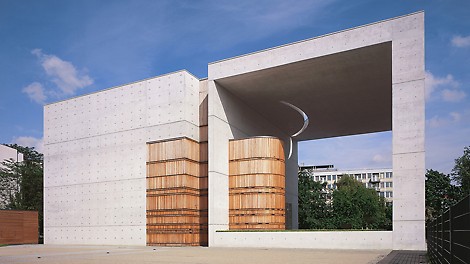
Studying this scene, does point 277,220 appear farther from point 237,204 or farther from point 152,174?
point 152,174

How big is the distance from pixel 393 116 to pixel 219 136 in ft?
32.1

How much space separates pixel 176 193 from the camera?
2484 cm

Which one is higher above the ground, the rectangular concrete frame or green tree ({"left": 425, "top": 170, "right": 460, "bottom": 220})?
the rectangular concrete frame

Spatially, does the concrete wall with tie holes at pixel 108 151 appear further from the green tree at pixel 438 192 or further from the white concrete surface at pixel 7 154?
the green tree at pixel 438 192

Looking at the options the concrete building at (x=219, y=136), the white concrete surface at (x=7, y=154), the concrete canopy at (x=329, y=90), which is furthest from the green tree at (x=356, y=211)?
the white concrete surface at (x=7, y=154)

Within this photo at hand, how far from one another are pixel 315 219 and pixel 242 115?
26.2 meters

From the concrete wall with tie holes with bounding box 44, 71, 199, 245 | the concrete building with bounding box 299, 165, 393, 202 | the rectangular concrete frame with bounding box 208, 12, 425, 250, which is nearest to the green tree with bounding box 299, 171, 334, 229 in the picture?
the rectangular concrete frame with bounding box 208, 12, 425, 250

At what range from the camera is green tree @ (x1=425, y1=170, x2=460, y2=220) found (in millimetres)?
47969

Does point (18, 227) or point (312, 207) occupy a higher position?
point (18, 227)

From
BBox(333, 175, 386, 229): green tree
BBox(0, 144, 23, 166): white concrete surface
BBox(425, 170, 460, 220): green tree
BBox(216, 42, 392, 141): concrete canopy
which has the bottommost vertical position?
BBox(333, 175, 386, 229): green tree

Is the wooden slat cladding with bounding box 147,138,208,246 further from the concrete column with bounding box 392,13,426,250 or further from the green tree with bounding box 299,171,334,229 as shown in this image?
the green tree with bounding box 299,171,334,229

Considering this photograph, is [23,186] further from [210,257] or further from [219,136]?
[210,257]

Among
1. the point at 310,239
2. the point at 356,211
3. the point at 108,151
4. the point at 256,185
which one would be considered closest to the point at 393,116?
the point at 310,239

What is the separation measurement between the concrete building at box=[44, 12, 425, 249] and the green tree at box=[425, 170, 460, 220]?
2135 centimetres
